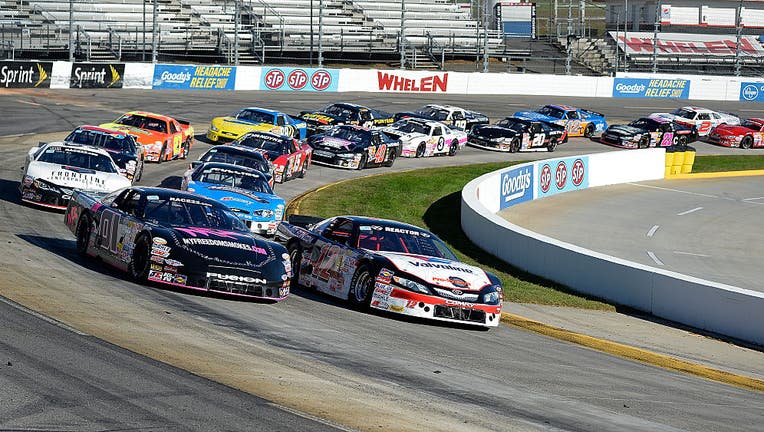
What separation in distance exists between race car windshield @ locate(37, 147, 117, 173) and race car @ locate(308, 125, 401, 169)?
1240cm

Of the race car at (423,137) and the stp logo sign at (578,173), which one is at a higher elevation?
the race car at (423,137)

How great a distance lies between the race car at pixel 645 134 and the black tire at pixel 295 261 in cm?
3307

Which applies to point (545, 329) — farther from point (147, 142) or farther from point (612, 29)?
point (612, 29)

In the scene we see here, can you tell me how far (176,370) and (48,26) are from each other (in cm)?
4519

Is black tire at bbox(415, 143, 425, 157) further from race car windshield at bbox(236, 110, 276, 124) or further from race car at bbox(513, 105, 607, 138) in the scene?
race car at bbox(513, 105, 607, 138)

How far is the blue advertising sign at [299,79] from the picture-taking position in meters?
54.1

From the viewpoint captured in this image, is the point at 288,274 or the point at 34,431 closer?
the point at 34,431

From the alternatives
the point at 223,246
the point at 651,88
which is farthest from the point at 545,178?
the point at 651,88

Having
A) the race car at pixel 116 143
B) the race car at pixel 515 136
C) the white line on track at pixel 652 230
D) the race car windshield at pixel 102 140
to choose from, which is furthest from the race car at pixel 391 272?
the race car at pixel 515 136

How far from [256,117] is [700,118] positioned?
2510 cm

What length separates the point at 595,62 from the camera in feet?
243

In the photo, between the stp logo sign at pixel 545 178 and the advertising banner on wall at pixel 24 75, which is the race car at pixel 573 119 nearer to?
the stp logo sign at pixel 545 178

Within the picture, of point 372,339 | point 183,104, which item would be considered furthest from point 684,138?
point 372,339

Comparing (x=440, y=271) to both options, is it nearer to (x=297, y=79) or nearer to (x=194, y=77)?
(x=194, y=77)
